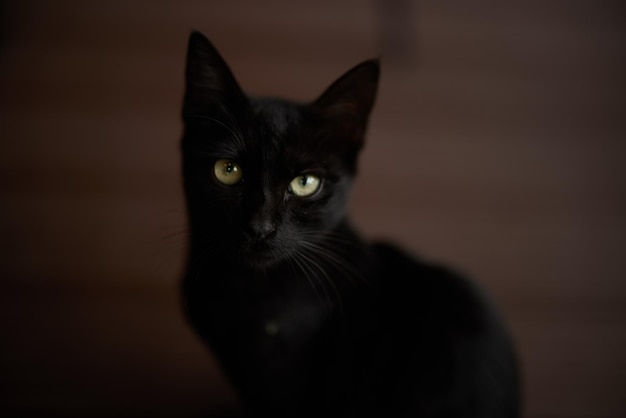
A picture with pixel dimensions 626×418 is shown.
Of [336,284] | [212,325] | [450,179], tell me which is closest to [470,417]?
[336,284]

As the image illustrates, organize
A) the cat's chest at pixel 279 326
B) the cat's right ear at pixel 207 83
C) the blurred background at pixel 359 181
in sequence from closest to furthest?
the cat's right ear at pixel 207 83 → the cat's chest at pixel 279 326 → the blurred background at pixel 359 181

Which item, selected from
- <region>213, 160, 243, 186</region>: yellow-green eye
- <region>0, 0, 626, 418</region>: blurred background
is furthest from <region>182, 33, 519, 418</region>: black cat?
<region>0, 0, 626, 418</region>: blurred background

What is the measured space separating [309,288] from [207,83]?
40cm

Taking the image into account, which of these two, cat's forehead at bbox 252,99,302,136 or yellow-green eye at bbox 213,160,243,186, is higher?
cat's forehead at bbox 252,99,302,136

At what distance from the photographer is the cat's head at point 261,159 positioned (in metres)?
0.76

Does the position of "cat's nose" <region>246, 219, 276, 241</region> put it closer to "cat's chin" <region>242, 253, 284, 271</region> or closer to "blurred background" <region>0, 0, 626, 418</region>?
"cat's chin" <region>242, 253, 284, 271</region>

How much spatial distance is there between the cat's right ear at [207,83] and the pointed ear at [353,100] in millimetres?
148

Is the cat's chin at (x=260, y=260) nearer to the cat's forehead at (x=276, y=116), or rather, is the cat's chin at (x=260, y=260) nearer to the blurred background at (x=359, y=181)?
the cat's forehead at (x=276, y=116)

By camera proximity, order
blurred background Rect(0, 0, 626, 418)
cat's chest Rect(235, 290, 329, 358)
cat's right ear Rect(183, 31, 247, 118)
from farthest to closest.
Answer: blurred background Rect(0, 0, 626, 418)
cat's chest Rect(235, 290, 329, 358)
cat's right ear Rect(183, 31, 247, 118)

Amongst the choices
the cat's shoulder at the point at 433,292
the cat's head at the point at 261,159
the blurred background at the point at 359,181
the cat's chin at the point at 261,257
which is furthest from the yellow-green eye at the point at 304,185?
the blurred background at the point at 359,181

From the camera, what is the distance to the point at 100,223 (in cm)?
139

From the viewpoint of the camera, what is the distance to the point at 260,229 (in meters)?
0.74

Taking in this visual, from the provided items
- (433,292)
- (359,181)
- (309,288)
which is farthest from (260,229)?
(359,181)

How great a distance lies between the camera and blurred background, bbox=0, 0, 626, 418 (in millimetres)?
1170
